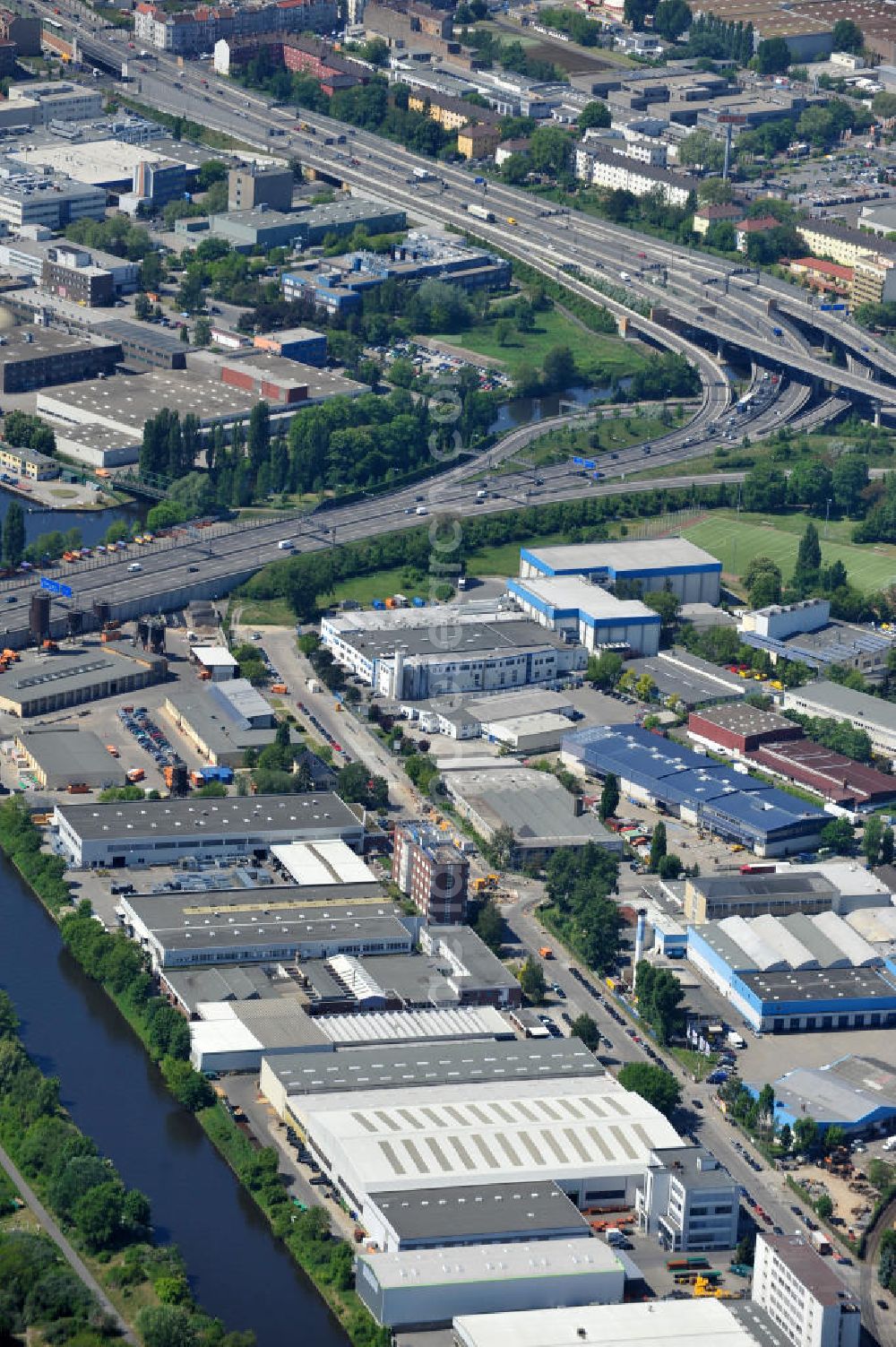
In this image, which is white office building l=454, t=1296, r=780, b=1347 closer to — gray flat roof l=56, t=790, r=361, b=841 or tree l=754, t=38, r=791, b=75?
gray flat roof l=56, t=790, r=361, b=841

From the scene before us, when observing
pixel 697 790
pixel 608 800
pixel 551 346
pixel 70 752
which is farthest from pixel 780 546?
pixel 70 752

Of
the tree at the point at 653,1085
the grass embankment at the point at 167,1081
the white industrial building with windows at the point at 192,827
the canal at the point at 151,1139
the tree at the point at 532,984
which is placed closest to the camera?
the grass embankment at the point at 167,1081

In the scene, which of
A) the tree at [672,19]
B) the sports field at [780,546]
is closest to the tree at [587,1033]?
the sports field at [780,546]

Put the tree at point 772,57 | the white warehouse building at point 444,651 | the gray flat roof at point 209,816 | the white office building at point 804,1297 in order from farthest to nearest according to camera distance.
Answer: the tree at point 772,57 → the white warehouse building at point 444,651 → the gray flat roof at point 209,816 → the white office building at point 804,1297

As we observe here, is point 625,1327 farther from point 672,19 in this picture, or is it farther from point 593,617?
point 672,19

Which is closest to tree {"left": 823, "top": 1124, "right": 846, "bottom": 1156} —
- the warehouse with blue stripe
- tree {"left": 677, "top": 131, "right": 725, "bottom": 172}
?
the warehouse with blue stripe

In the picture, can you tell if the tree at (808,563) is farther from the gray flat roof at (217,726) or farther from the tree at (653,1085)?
the tree at (653,1085)

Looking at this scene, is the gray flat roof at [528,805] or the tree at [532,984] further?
the gray flat roof at [528,805]
